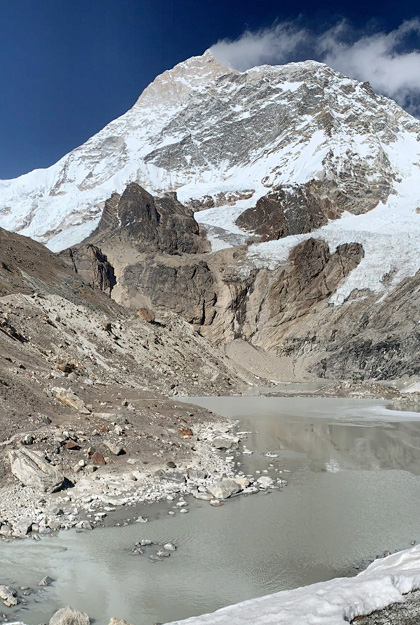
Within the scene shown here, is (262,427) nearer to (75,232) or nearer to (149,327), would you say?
(149,327)

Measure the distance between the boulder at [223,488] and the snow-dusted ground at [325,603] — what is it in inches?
209

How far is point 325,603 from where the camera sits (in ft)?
23.2

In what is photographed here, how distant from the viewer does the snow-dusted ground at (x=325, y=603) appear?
265 inches

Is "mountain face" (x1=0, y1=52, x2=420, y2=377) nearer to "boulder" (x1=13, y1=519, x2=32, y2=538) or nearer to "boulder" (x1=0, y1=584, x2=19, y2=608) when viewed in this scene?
"boulder" (x1=13, y1=519, x2=32, y2=538)

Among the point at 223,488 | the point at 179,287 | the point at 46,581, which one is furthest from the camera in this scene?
the point at 179,287

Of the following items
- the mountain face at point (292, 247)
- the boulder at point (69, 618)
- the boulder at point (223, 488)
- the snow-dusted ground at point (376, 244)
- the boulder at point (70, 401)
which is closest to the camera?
the boulder at point (69, 618)

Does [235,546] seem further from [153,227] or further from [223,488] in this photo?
[153,227]

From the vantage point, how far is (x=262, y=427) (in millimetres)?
26734

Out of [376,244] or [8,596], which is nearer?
[8,596]

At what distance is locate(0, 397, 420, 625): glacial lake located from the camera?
8.30 meters

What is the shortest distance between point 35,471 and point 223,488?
4772 mm

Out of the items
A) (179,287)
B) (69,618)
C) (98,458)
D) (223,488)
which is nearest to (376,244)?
(179,287)

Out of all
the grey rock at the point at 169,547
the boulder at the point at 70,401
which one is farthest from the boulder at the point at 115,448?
the grey rock at the point at 169,547

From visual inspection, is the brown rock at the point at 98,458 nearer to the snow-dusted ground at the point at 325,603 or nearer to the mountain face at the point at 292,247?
the snow-dusted ground at the point at 325,603
